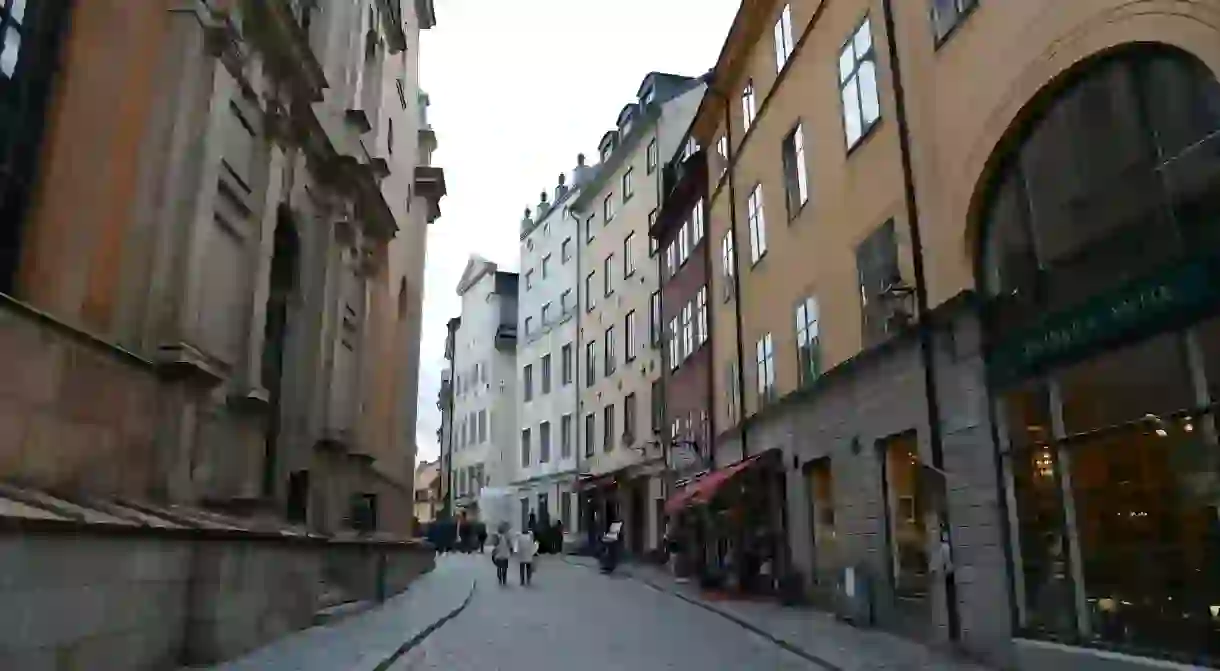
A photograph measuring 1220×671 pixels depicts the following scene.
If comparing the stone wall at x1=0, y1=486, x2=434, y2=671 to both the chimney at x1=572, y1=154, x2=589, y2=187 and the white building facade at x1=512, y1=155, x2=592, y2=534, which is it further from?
the chimney at x1=572, y1=154, x2=589, y2=187

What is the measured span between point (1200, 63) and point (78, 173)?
10955 millimetres

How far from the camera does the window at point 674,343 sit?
95.1ft

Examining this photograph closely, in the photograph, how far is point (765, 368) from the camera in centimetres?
1944

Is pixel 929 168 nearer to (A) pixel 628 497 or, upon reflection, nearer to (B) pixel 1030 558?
(B) pixel 1030 558

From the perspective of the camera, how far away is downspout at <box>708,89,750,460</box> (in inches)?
819

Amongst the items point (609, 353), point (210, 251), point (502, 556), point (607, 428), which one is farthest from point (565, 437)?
point (210, 251)

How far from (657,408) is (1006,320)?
2268 centimetres

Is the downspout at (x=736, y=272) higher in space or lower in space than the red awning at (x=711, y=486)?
higher

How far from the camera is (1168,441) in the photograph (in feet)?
24.6

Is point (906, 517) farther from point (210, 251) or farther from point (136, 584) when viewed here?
point (210, 251)

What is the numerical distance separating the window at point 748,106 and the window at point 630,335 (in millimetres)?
15250

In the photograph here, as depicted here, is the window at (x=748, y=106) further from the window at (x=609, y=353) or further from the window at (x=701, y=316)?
the window at (x=609, y=353)

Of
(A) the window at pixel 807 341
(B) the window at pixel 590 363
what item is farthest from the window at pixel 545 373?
(A) the window at pixel 807 341

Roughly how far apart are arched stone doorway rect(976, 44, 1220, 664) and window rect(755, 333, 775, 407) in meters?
8.70
